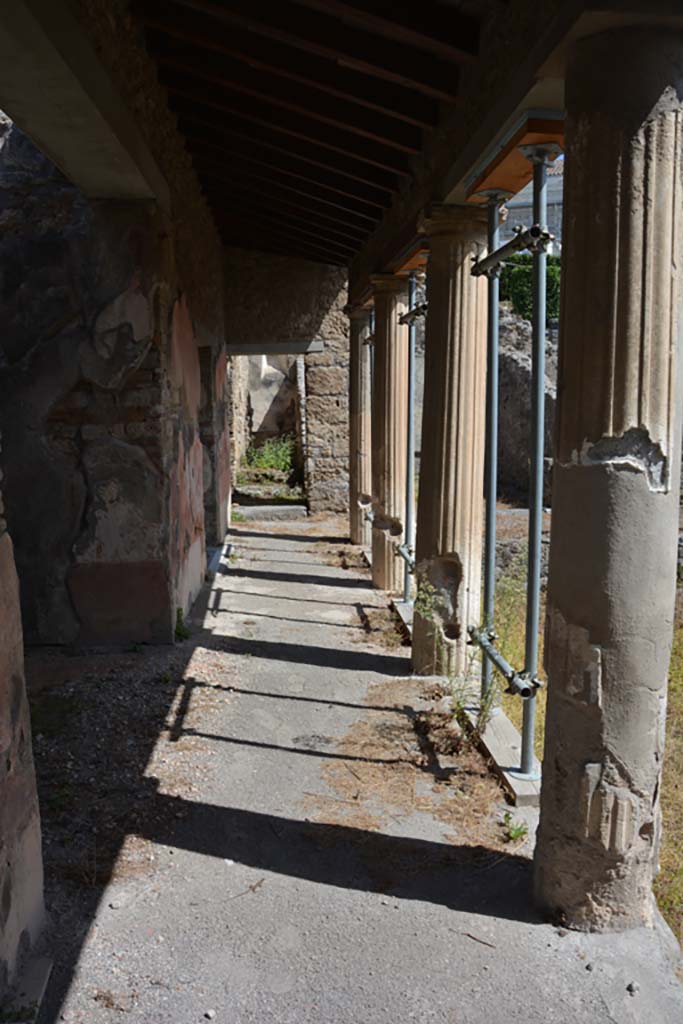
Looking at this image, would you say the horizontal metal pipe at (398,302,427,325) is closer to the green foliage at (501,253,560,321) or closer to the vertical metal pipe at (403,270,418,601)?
the vertical metal pipe at (403,270,418,601)

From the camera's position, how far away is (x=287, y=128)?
5074 millimetres

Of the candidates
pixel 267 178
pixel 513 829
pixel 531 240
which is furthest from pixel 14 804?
pixel 267 178

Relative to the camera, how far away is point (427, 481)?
15.1ft

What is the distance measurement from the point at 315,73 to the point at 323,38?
478 millimetres

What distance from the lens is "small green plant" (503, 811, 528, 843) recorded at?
312 centimetres

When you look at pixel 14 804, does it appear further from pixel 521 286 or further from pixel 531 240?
pixel 521 286

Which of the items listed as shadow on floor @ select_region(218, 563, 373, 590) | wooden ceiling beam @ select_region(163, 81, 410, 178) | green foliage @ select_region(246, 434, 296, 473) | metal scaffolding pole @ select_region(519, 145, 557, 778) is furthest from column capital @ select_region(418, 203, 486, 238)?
green foliage @ select_region(246, 434, 296, 473)

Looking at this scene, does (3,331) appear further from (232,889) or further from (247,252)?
(247,252)

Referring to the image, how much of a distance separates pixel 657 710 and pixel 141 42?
13.0ft

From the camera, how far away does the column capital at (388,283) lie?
6.35 metres

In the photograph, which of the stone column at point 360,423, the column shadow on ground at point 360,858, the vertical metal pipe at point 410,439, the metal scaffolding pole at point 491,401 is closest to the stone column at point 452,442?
the metal scaffolding pole at point 491,401

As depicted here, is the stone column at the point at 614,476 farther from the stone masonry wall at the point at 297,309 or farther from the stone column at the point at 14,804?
the stone masonry wall at the point at 297,309

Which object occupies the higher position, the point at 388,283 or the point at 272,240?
the point at 272,240

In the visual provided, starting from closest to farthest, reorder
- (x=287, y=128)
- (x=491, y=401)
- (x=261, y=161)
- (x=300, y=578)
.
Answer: (x=491, y=401)
(x=287, y=128)
(x=261, y=161)
(x=300, y=578)
